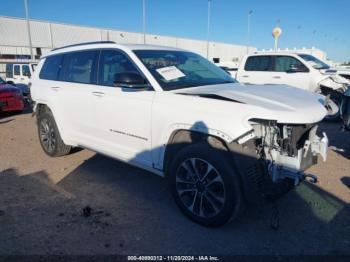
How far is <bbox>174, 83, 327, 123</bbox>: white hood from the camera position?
9.33 ft

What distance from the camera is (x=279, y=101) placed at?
3.15m

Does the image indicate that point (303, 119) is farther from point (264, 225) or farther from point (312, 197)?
point (312, 197)

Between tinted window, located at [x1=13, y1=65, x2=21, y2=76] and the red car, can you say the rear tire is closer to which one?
the red car

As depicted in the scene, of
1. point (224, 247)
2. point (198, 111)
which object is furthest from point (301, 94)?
point (224, 247)

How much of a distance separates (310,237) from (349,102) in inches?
127

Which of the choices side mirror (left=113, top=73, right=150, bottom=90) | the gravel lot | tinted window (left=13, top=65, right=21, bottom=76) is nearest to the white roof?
side mirror (left=113, top=73, right=150, bottom=90)

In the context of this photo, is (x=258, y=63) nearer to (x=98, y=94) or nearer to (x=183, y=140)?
(x=98, y=94)

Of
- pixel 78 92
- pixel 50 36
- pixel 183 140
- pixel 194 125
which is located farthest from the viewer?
pixel 50 36

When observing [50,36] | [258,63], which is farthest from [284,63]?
[50,36]

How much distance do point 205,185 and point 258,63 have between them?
27.7 feet

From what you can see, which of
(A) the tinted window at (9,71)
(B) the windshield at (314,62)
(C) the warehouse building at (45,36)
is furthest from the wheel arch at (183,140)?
(C) the warehouse building at (45,36)

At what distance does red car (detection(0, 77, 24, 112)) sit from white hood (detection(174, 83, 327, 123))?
344 inches

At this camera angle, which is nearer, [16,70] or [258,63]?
[258,63]

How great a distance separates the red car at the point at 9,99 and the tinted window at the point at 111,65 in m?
7.41
